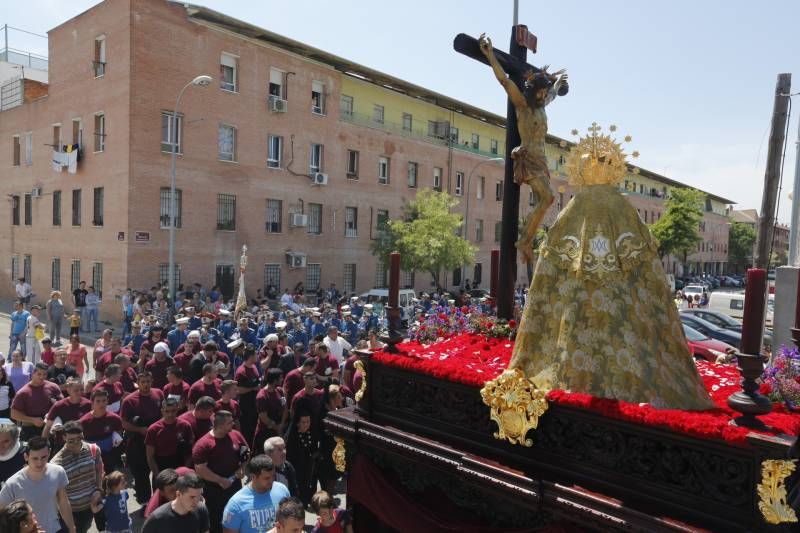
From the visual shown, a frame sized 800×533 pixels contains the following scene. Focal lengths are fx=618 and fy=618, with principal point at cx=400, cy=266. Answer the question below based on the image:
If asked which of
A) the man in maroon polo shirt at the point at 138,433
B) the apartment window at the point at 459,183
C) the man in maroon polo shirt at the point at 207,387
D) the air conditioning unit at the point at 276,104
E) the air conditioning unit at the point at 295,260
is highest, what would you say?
the air conditioning unit at the point at 276,104

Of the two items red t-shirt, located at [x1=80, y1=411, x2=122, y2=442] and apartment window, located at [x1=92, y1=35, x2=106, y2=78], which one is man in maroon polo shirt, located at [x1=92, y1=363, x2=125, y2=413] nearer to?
red t-shirt, located at [x1=80, y1=411, x2=122, y2=442]

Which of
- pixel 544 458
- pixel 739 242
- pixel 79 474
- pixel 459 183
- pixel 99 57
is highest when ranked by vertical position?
pixel 99 57

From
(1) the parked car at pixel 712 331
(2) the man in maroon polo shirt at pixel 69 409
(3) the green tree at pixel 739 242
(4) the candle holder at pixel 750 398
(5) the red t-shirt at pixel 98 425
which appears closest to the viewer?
(4) the candle holder at pixel 750 398

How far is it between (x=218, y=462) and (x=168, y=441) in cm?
101

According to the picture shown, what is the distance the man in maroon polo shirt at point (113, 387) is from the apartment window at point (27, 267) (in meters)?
25.3

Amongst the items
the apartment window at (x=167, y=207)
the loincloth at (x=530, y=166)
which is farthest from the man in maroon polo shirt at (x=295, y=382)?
the apartment window at (x=167, y=207)

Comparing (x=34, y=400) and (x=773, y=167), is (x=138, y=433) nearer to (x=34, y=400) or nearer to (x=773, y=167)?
→ (x=34, y=400)

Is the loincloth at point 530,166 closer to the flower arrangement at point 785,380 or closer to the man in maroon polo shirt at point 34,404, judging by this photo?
the flower arrangement at point 785,380

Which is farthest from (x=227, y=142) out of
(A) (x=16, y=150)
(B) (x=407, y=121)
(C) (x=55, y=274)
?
(B) (x=407, y=121)

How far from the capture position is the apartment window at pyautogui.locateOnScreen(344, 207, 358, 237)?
31666 millimetres

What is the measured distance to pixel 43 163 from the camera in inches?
1127

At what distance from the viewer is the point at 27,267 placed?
30016mm

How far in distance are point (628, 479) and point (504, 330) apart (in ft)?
8.39

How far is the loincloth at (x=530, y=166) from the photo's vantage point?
5.32 meters
